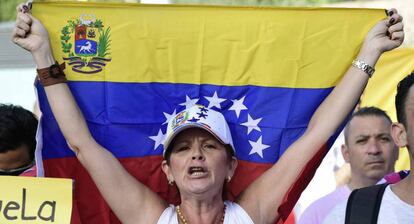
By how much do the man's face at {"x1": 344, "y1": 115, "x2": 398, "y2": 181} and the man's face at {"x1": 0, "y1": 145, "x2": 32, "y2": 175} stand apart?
6.61 feet

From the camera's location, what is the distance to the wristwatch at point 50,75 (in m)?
4.14

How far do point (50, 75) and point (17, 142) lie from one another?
2.11ft

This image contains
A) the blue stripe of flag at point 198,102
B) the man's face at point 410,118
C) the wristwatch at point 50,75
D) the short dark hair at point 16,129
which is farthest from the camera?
the short dark hair at point 16,129

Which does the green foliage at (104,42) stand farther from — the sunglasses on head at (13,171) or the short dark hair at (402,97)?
the short dark hair at (402,97)

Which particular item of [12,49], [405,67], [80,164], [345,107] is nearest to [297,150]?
[345,107]

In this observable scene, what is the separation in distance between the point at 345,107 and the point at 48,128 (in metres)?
1.38

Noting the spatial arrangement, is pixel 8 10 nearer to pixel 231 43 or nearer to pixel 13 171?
pixel 13 171

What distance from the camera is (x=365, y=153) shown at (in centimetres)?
556

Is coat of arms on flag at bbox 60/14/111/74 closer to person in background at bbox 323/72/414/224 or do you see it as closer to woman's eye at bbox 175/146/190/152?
woman's eye at bbox 175/146/190/152

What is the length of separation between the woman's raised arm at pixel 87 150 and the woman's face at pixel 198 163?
18 cm

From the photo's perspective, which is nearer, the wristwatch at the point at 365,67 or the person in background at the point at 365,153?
the wristwatch at the point at 365,67

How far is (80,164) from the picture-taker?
438 cm

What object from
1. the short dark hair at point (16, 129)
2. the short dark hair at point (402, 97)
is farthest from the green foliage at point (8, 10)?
the short dark hair at point (402, 97)

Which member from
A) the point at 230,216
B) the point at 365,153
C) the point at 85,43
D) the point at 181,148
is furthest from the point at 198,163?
the point at 365,153
